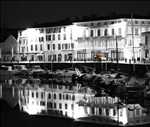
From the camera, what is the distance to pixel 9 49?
120 meters

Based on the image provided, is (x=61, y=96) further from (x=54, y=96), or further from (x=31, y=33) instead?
(x=31, y=33)

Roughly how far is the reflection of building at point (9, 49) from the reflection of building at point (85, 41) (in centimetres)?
334

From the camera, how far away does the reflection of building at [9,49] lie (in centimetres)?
11744

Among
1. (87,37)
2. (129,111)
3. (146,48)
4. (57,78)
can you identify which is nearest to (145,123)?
(129,111)

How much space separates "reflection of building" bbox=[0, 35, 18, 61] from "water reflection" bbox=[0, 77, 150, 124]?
6606 centimetres

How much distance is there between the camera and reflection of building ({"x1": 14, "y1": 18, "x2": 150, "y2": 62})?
293 ft

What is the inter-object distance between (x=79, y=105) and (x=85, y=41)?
6062 centimetres

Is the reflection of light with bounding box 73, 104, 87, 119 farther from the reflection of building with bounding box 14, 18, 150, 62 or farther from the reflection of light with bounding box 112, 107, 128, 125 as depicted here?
the reflection of building with bounding box 14, 18, 150, 62

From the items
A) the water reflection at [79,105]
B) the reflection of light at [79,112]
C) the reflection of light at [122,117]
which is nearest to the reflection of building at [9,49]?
the water reflection at [79,105]

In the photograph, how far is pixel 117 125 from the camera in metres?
29.8

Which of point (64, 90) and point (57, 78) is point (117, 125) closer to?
point (64, 90)

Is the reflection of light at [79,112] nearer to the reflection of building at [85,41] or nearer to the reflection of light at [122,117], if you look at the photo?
Result: the reflection of light at [122,117]

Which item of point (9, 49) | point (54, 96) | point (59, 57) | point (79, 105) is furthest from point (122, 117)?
point (9, 49)

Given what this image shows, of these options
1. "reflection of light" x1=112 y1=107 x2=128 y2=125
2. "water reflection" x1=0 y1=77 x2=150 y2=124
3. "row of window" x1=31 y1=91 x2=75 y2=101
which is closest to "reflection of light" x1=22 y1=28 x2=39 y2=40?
"water reflection" x1=0 y1=77 x2=150 y2=124
